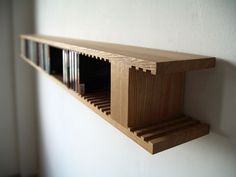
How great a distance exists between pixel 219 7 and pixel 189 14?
95 millimetres

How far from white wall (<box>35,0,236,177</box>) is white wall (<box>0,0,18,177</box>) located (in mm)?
1112

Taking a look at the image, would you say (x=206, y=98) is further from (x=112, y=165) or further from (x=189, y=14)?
(x=112, y=165)

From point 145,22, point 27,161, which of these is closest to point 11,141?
point 27,161

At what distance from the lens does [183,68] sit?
62cm

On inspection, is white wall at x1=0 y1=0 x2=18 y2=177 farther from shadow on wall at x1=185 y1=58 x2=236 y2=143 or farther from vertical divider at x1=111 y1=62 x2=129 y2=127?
shadow on wall at x1=185 y1=58 x2=236 y2=143

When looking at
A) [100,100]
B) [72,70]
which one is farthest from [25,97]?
[100,100]

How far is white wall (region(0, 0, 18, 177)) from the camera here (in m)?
2.57

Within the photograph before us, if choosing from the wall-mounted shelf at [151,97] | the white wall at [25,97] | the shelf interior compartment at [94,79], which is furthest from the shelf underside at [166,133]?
the white wall at [25,97]

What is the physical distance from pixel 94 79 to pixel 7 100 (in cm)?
205

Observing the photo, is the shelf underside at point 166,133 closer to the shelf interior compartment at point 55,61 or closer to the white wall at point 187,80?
the white wall at point 187,80

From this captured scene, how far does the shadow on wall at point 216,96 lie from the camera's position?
65 cm

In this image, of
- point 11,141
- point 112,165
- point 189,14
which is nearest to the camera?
point 189,14

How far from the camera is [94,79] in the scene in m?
1.05

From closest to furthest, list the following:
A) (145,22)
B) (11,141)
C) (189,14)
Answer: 1. (189,14)
2. (145,22)
3. (11,141)
